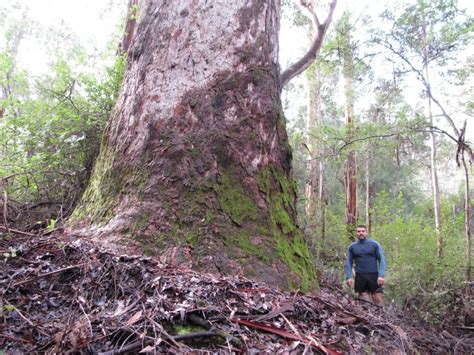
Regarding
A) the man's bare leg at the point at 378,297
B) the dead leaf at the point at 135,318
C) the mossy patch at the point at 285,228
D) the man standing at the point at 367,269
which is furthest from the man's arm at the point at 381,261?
the dead leaf at the point at 135,318

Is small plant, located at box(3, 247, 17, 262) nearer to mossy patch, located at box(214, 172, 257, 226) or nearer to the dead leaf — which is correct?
the dead leaf

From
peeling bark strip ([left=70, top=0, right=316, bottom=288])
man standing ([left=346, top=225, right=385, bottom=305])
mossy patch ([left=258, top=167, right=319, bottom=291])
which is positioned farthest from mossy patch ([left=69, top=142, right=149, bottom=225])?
man standing ([left=346, top=225, right=385, bottom=305])

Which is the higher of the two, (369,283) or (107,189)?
(107,189)

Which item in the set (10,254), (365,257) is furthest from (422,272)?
(10,254)

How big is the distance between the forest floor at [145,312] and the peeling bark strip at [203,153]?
344 mm

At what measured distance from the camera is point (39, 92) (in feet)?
17.4

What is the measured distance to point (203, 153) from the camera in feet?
9.55

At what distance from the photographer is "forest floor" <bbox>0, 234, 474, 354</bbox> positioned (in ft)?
4.69

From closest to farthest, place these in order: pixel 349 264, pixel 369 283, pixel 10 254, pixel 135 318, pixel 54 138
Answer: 1. pixel 135 318
2. pixel 10 254
3. pixel 54 138
4. pixel 369 283
5. pixel 349 264

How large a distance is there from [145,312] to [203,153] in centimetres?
155

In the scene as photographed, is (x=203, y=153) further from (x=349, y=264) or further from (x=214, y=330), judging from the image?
(x=349, y=264)

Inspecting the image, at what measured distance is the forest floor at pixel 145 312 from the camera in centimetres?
143

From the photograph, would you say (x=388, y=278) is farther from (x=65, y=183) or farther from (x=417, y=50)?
(x=417, y=50)

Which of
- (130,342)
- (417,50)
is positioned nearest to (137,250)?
(130,342)
